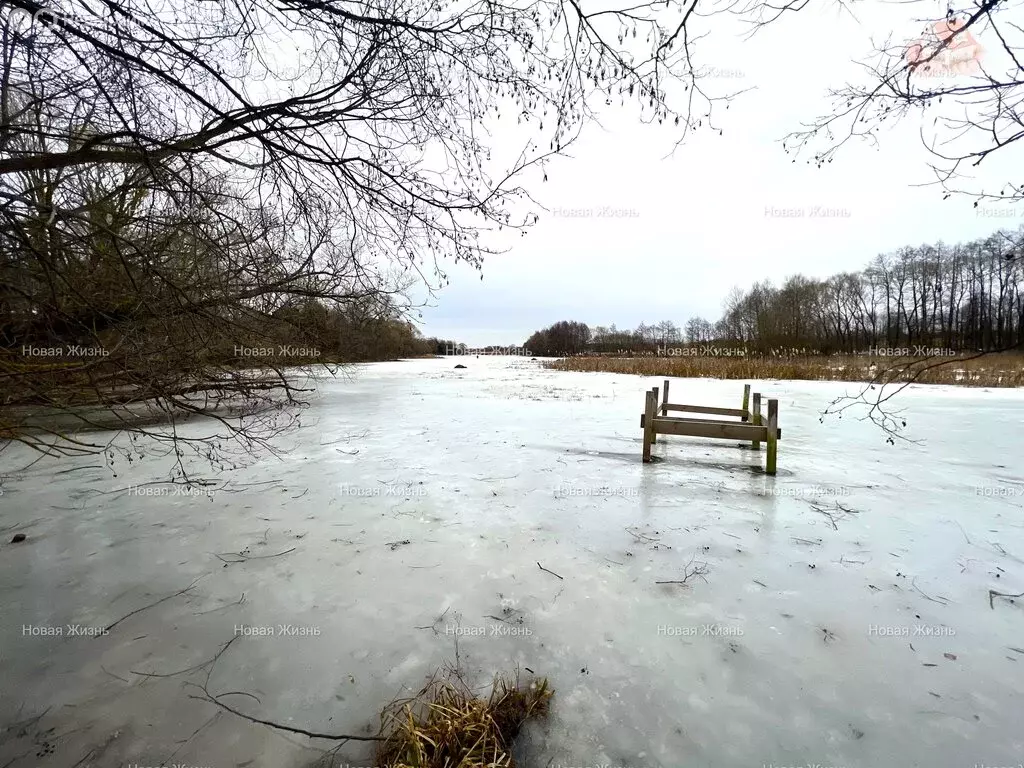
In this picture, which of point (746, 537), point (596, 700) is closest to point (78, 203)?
point (596, 700)

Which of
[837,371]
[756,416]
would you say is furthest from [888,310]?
[756,416]

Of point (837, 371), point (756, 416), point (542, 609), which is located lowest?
point (542, 609)

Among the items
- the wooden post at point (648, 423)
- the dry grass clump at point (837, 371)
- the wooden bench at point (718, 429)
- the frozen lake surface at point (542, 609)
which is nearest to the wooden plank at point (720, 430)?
the wooden bench at point (718, 429)

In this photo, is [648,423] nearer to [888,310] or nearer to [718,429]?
[718,429]

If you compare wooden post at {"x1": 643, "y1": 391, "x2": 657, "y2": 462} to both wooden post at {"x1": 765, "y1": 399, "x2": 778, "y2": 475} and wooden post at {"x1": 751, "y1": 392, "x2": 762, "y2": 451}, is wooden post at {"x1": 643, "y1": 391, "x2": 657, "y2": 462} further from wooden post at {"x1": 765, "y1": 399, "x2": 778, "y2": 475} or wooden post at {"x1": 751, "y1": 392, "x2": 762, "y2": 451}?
wooden post at {"x1": 751, "y1": 392, "x2": 762, "y2": 451}

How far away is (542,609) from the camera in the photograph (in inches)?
100

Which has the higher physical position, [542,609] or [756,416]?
[756,416]

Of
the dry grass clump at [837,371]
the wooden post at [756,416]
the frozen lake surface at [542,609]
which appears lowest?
the frozen lake surface at [542,609]

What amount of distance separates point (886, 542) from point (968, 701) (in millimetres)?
1803

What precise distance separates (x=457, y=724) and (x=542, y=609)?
0.97 metres

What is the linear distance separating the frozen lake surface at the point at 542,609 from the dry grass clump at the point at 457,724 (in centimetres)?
9

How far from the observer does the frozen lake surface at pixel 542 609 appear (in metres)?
1.73

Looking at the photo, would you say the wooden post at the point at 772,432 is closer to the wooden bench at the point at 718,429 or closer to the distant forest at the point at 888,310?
the wooden bench at the point at 718,429

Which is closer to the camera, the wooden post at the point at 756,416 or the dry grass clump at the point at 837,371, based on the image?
the wooden post at the point at 756,416
